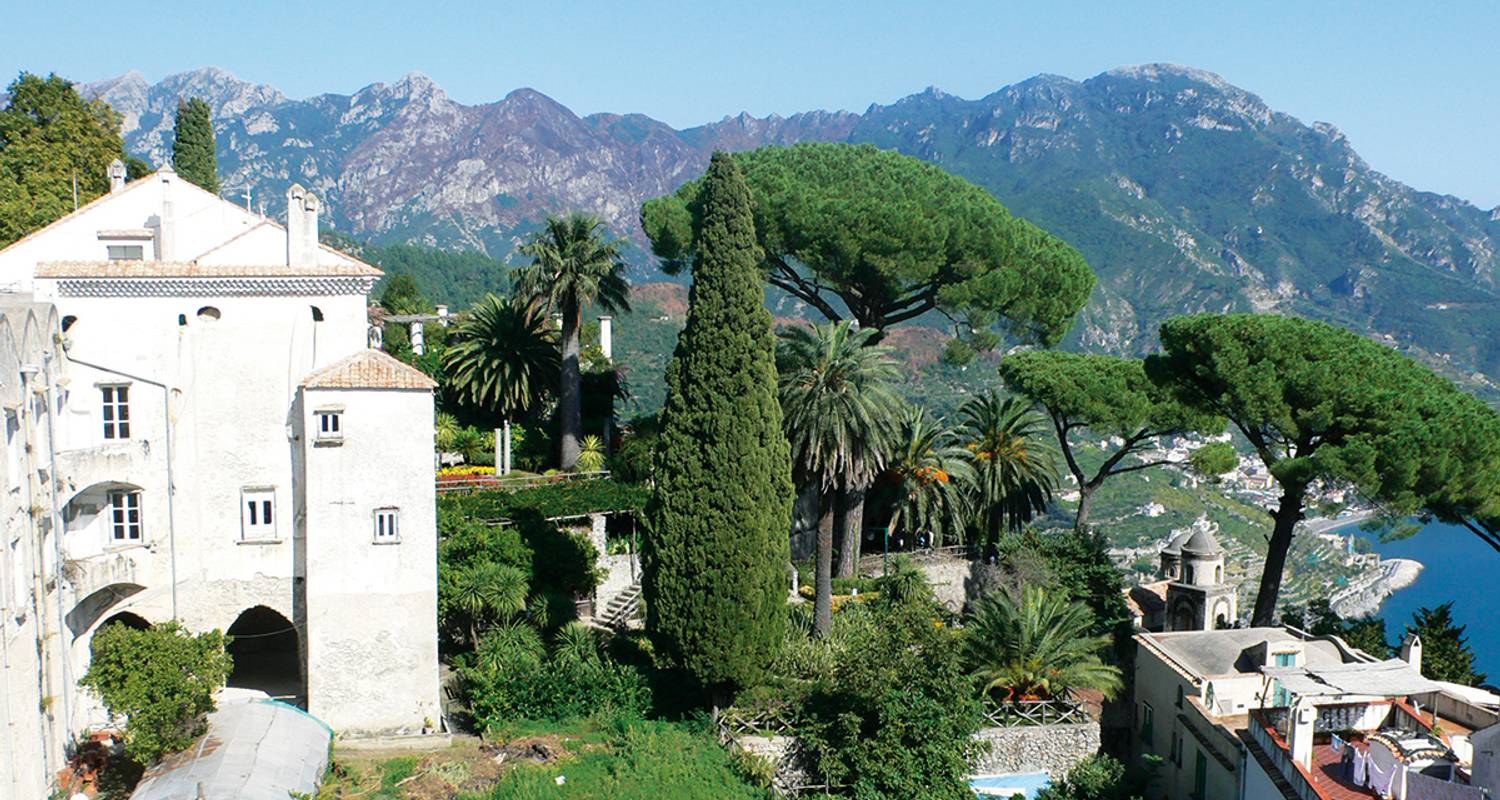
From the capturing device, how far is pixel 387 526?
24.0 metres

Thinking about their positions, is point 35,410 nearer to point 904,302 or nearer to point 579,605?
point 579,605

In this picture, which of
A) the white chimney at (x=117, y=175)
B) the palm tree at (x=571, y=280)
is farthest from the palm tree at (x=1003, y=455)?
the white chimney at (x=117, y=175)

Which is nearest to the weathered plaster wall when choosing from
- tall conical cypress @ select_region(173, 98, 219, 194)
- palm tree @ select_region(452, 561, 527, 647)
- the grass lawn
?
the grass lawn

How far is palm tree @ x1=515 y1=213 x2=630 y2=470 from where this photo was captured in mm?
34219

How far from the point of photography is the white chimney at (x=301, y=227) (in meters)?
24.0

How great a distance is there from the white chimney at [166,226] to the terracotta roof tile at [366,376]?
4043mm

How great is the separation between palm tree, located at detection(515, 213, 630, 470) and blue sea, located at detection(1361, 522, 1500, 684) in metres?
45.6

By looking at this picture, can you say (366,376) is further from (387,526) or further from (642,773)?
(642,773)

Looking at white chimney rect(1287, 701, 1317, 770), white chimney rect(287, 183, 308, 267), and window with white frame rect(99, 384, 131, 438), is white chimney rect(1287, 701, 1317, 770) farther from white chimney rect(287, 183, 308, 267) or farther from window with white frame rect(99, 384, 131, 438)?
window with white frame rect(99, 384, 131, 438)

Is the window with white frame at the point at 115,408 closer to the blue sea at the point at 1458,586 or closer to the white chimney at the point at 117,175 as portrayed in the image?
the white chimney at the point at 117,175

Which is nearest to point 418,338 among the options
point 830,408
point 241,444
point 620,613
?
point 620,613

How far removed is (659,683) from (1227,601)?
16382 millimetres

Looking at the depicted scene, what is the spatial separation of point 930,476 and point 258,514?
57.7 ft

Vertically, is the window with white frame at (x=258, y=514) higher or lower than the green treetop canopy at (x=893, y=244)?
lower
